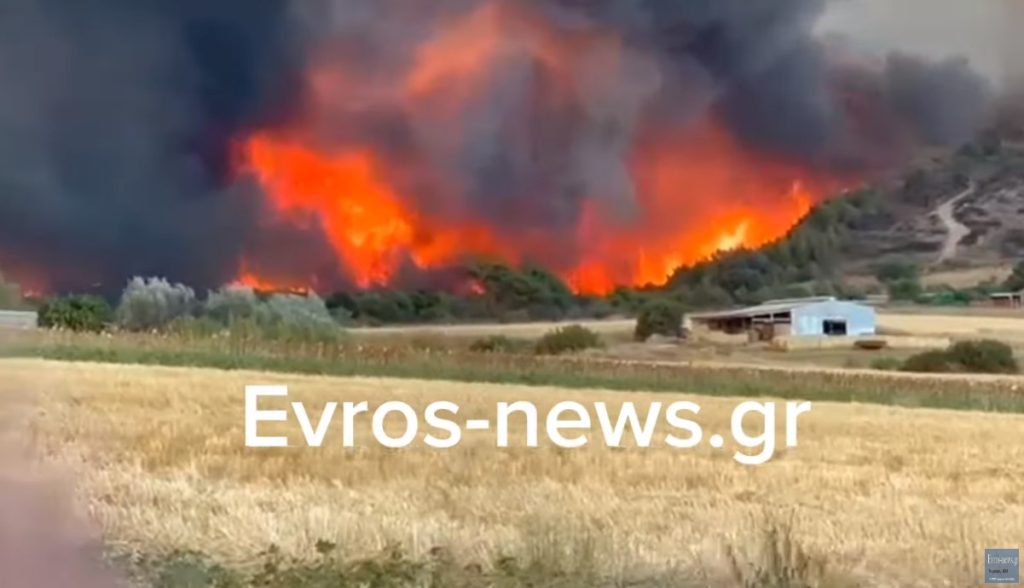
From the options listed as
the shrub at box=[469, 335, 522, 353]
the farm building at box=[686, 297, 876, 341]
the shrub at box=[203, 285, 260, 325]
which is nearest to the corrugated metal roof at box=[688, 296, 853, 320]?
the farm building at box=[686, 297, 876, 341]

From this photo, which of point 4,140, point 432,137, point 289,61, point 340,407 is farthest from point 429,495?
point 4,140

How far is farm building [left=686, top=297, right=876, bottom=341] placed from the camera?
428 cm

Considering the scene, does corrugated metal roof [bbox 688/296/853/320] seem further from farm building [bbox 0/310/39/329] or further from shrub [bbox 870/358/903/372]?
farm building [bbox 0/310/39/329]

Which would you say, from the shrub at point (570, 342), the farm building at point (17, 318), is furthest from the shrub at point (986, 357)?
the farm building at point (17, 318)

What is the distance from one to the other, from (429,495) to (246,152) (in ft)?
3.54

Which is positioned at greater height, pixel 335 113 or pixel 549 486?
pixel 335 113

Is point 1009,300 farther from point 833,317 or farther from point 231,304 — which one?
point 231,304

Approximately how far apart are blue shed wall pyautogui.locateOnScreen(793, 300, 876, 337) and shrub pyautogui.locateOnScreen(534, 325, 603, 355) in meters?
0.56

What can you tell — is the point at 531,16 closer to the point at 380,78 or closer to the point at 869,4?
the point at 380,78

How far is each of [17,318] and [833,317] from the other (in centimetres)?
226

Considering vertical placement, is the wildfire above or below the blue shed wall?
above

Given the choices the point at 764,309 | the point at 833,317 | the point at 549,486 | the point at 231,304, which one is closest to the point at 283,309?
the point at 231,304

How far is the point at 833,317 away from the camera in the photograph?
14.1ft

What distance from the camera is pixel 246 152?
14.1ft
